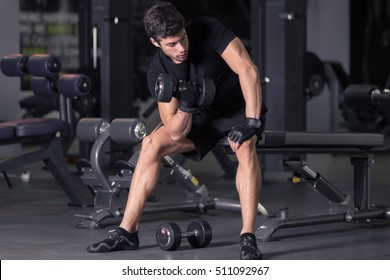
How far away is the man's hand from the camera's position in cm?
→ 370

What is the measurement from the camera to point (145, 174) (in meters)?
4.03

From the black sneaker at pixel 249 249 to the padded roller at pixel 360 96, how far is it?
1.40m

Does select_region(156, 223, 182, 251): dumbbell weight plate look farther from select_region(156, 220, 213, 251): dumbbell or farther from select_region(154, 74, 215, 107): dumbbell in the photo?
select_region(154, 74, 215, 107): dumbbell

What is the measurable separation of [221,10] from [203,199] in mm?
6231

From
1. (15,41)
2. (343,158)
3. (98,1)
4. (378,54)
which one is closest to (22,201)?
(98,1)

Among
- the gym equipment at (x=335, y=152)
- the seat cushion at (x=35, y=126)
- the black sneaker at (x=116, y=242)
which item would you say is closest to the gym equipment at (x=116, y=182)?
the seat cushion at (x=35, y=126)

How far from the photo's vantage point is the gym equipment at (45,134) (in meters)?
5.54

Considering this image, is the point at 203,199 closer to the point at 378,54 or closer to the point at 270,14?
the point at 270,14

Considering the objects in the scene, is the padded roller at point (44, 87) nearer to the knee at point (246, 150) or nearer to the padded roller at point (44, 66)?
the padded roller at point (44, 66)

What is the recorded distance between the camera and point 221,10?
11.3 meters

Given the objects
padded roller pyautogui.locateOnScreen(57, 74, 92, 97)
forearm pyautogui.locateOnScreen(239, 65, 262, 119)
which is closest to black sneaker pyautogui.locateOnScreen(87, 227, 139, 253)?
forearm pyautogui.locateOnScreen(239, 65, 262, 119)

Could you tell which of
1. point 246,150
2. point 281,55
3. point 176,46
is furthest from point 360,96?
point 281,55

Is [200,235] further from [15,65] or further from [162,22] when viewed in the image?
[15,65]

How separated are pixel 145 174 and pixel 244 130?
→ 0.55m
